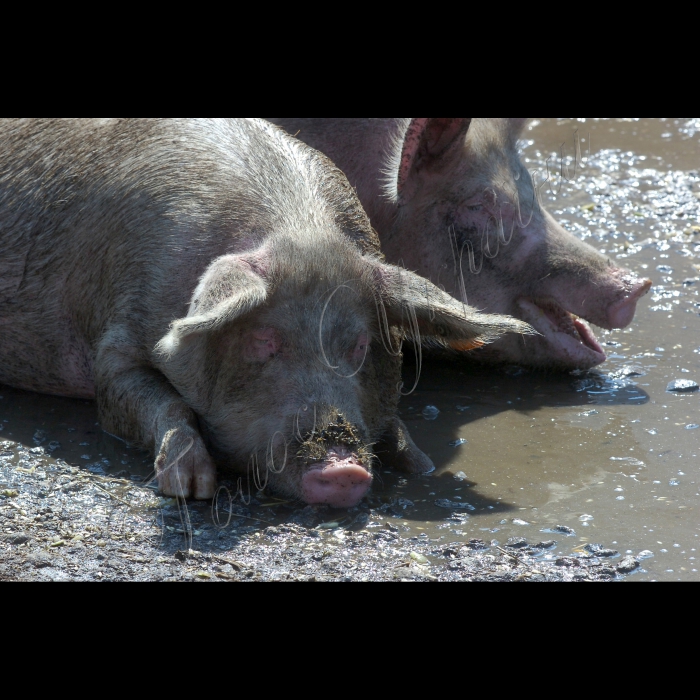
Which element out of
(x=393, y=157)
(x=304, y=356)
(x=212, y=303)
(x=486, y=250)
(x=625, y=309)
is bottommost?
(x=625, y=309)

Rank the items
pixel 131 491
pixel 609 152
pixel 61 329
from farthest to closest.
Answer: pixel 609 152, pixel 61 329, pixel 131 491

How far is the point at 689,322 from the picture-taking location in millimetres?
7742

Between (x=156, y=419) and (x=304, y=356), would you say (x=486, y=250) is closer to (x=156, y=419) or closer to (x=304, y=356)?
(x=304, y=356)

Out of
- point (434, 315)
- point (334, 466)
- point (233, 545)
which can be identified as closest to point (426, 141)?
point (434, 315)

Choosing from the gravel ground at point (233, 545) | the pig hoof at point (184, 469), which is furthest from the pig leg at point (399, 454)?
the pig hoof at point (184, 469)

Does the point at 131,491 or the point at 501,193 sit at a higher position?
the point at 501,193

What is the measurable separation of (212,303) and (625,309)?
10.2ft

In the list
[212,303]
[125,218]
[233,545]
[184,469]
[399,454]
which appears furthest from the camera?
[125,218]

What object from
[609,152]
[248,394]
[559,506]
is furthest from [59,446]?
[609,152]

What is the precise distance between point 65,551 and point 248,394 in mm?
1149

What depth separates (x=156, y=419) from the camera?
18.7 ft

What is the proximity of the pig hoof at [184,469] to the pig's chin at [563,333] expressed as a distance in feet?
8.75
